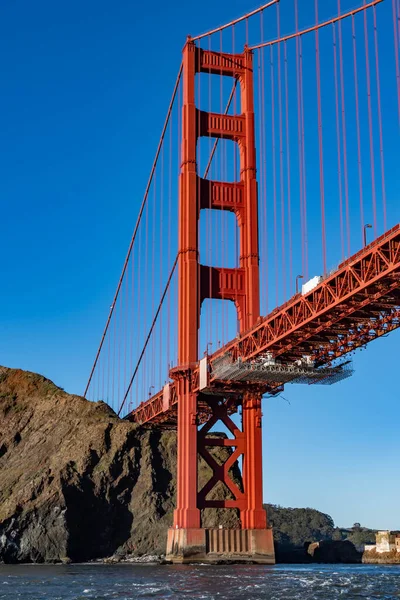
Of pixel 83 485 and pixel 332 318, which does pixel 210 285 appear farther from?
pixel 83 485

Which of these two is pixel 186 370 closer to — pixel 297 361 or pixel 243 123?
pixel 297 361

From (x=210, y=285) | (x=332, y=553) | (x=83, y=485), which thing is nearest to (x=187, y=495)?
(x=210, y=285)

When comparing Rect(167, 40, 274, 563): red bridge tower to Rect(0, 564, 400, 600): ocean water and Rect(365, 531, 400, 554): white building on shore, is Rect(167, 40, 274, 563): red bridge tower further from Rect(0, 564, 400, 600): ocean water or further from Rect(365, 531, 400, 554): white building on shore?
Rect(365, 531, 400, 554): white building on shore

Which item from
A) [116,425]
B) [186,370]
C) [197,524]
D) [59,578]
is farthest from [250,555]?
[116,425]

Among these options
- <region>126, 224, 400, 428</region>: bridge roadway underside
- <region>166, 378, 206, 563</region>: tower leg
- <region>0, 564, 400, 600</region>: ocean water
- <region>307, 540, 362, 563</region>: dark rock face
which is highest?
<region>126, 224, 400, 428</region>: bridge roadway underside

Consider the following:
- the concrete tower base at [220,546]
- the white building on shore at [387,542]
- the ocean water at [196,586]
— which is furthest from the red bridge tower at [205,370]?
the white building on shore at [387,542]

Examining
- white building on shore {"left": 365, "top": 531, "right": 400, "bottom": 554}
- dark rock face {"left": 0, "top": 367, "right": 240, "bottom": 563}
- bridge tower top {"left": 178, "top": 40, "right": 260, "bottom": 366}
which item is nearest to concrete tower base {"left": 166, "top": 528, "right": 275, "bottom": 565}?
dark rock face {"left": 0, "top": 367, "right": 240, "bottom": 563}

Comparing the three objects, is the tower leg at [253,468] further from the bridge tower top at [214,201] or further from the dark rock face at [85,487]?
the dark rock face at [85,487]
